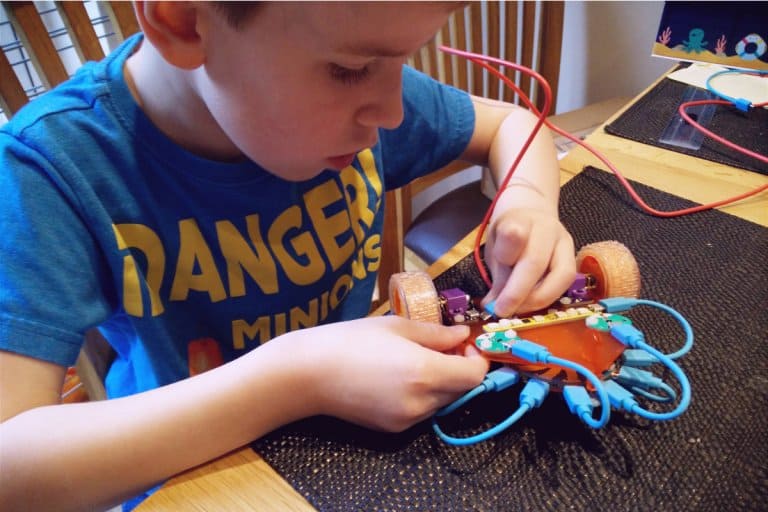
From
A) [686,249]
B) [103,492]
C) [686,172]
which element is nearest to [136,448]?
[103,492]

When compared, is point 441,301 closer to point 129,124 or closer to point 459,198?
point 129,124

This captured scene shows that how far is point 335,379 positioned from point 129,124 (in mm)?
293

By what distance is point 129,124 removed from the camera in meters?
0.47

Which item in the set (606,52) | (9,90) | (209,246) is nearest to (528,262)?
Answer: (209,246)

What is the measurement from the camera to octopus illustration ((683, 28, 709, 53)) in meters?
0.80

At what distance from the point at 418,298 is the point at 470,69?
2.94 ft

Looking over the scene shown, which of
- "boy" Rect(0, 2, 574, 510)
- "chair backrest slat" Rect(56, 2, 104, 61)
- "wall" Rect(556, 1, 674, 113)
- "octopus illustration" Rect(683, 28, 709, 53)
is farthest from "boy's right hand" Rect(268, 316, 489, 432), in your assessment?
"wall" Rect(556, 1, 674, 113)

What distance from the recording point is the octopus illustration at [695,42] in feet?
2.64

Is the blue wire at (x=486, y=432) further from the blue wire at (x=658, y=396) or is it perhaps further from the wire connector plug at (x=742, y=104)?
the wire connector plug at (x=742, y=104)

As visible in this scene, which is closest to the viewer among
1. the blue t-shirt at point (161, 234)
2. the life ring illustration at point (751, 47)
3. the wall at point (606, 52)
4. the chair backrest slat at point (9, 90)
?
the blue t-shirt at point (161, 234)

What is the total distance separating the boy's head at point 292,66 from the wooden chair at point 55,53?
328 mm

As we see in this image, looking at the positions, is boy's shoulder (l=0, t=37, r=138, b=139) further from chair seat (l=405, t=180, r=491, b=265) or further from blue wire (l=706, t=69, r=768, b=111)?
blue wire (l=706, t=69, r=768, b=111)

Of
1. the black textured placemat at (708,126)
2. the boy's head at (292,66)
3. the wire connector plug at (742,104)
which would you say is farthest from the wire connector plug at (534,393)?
the wire connector plug at (742,104)

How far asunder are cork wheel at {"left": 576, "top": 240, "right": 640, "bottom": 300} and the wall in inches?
40.8
